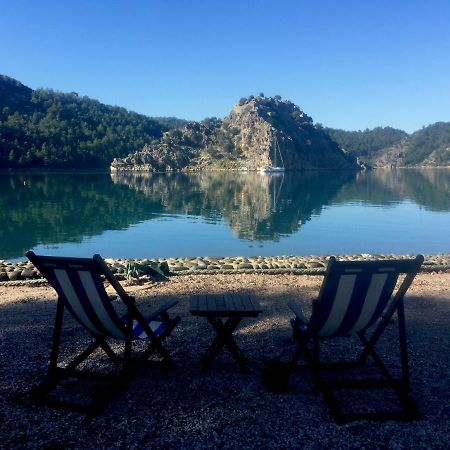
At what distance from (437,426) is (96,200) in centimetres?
3452

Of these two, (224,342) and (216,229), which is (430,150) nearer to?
(216,229)

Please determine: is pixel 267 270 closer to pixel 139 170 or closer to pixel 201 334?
pixel 201 334

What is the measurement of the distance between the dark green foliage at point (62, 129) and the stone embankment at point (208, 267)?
91.1 metres

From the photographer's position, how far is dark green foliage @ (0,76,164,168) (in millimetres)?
100500

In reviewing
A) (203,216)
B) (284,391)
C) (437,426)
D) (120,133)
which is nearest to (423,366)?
(437,426)

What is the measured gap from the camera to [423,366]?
14.4ft

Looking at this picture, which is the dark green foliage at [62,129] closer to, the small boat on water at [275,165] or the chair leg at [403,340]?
the small boat on water at [275,165]

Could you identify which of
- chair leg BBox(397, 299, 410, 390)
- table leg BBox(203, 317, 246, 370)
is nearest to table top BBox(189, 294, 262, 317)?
table leg BBox(203, 317, 246, 370)

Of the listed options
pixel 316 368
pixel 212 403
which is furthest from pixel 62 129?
pixel 316 368

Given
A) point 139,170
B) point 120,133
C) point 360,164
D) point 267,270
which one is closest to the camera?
point 267,270

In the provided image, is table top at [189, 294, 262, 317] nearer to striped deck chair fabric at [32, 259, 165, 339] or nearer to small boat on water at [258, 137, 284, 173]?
striped deck chair fabric at [32, 259, 165, 339]

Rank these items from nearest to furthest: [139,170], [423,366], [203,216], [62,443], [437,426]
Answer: [62,443]
[437,426]
[423,366]
[203,216]
[139,170]

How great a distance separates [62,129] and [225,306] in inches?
5129

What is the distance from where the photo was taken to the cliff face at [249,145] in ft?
451
